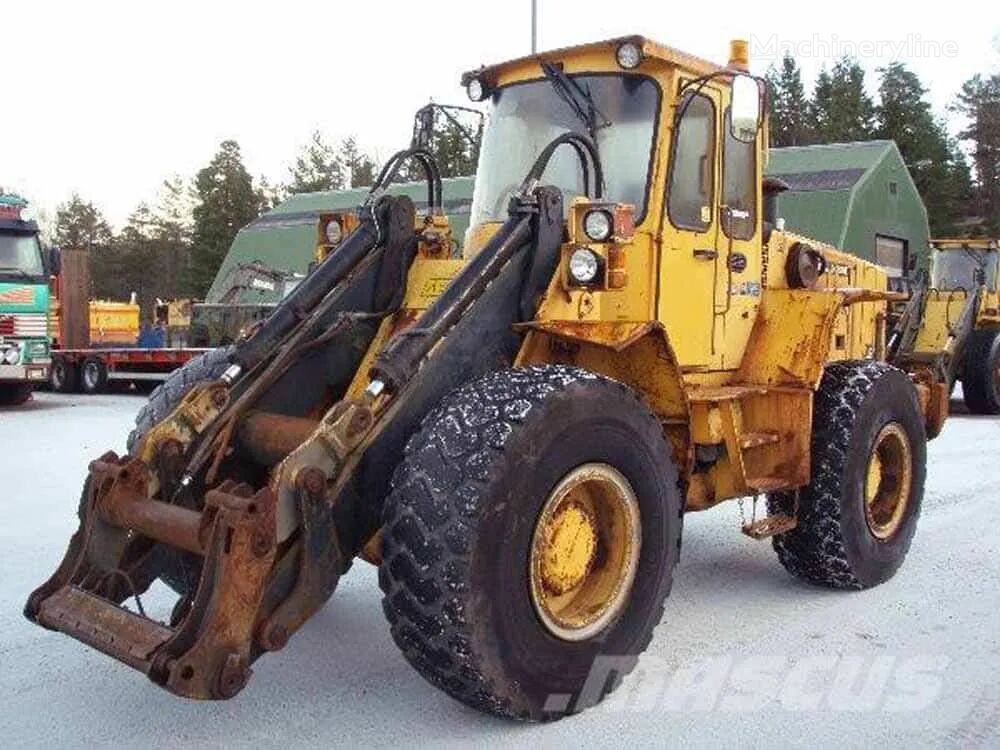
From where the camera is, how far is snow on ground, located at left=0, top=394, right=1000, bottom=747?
3.74 m

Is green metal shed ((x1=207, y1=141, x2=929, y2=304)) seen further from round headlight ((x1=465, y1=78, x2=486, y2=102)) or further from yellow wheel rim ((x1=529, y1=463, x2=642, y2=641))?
yellow wheel rim ((x1=529, y1=463, x2=642, y2=641))

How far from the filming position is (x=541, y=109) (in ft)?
16.9

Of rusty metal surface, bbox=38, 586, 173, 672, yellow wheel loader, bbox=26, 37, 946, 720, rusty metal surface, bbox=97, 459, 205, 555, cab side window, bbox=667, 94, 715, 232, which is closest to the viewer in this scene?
rusty metal surface, bbox=38, 586, 173, 672

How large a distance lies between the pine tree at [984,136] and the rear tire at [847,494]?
44008mm

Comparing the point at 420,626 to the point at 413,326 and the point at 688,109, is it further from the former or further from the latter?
the point at 688,109

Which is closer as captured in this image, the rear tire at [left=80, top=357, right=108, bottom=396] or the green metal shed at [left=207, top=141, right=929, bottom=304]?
the rear tire at [left=80, top=357, right=108, bottom=396]

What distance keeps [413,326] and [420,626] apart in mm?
1164

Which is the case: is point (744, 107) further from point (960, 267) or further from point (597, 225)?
point (960, 267)

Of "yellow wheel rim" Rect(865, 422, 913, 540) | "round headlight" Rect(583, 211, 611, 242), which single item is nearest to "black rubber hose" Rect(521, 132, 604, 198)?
"round headlight" Rect(583, 211, 611, 242)

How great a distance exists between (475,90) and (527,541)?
2.65 meters

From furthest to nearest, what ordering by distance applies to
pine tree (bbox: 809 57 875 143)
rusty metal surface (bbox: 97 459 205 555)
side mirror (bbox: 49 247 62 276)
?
pine tree (bbox: 809 57 875 143) → side mirror (bbox: 49 247 62 276) → rusty metal surface (bbox: 97 459 205 555)

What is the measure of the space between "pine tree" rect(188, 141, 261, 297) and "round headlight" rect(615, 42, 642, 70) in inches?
2054

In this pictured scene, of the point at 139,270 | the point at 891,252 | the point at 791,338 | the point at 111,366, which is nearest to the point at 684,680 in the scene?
the point at 791,338

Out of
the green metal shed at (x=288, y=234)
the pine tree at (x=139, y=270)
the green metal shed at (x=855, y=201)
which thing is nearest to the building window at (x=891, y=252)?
the green metal shed at (x=855, y=201)
